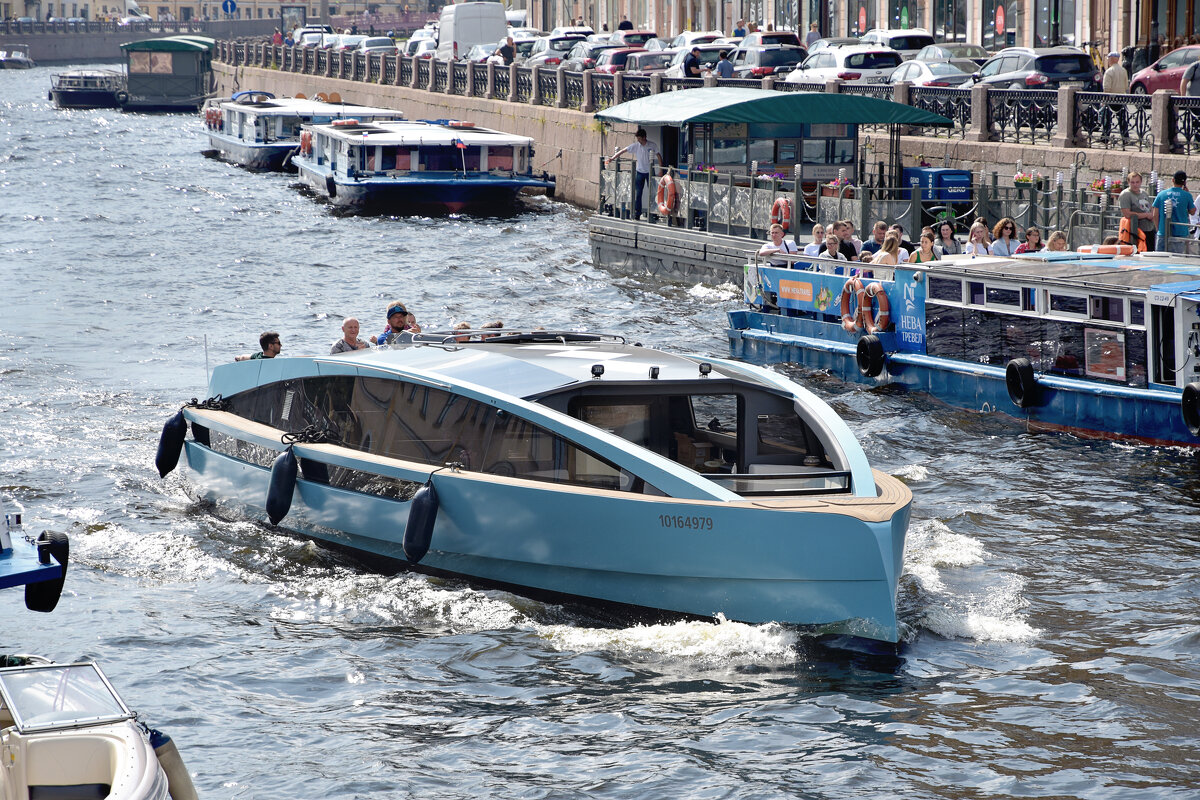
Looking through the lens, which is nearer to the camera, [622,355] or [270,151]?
[622,355]

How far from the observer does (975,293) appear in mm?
17172

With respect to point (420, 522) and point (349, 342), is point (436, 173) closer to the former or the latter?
point (349, 342)

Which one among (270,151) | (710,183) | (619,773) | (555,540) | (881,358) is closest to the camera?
(619,773)

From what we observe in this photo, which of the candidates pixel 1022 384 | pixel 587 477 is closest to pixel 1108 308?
pixel 1022 384

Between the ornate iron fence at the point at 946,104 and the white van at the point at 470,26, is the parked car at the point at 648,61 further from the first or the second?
the white van at the point at 470,26

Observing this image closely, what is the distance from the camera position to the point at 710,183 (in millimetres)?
26609

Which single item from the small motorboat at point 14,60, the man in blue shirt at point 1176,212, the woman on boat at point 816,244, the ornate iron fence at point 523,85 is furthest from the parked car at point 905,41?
the small motorboat at point 14,60

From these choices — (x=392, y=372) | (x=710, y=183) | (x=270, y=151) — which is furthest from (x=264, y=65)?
(x=392, y=372)

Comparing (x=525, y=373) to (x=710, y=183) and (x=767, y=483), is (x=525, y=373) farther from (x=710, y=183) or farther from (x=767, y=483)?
(x=710, y=183)

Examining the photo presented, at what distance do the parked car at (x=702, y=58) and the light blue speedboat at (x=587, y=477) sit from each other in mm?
30597

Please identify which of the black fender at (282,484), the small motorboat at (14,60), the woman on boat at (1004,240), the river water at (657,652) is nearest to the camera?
the river water at (657,652)

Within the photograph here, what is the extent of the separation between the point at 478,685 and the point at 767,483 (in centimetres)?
229

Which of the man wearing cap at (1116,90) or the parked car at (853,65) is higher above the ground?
the parked car at (853,65)

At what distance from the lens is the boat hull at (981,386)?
1519cm
